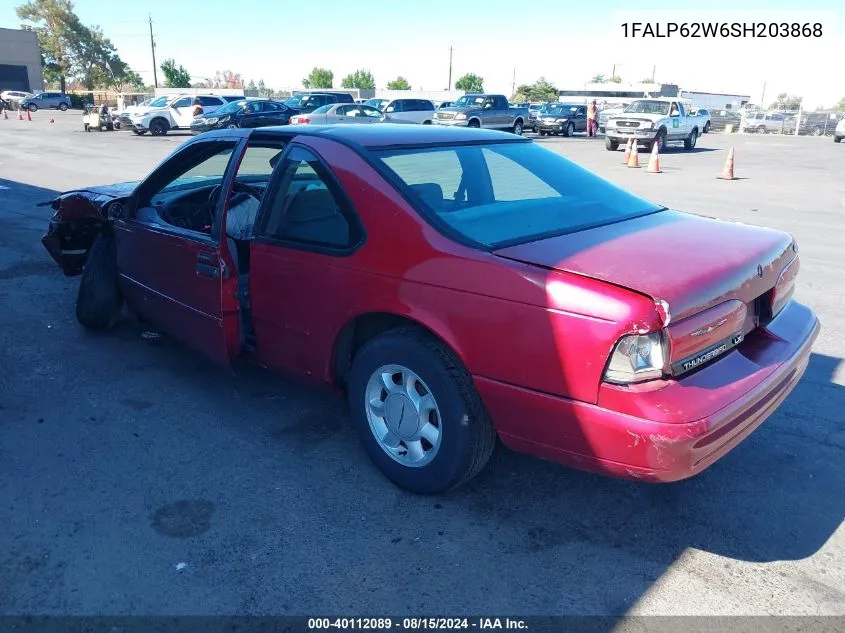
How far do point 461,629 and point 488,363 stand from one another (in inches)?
39.3

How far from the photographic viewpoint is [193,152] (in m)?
4.50

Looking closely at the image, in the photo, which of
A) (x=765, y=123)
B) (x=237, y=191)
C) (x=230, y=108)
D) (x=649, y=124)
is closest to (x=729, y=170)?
(x=649, y=124)

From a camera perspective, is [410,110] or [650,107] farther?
[410,110]

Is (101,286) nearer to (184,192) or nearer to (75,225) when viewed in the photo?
(75,225)

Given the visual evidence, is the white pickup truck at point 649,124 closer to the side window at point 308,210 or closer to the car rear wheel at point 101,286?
the car rear wheel at point 101,286

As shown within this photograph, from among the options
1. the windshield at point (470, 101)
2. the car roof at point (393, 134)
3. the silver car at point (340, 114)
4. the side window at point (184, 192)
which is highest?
the windshield at point (470, 101)

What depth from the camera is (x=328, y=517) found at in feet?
10.4

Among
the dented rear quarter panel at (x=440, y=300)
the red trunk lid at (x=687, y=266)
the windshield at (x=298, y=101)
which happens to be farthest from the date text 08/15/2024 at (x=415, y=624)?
the windshield at (x=298, y=101)

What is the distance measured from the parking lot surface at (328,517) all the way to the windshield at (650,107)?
71.7 feet

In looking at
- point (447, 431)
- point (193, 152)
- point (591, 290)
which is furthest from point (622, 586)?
point (193, 152)

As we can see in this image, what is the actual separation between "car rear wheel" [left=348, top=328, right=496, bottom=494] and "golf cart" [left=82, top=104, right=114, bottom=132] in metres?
32.9

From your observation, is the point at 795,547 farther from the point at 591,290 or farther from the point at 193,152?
the point at 193,152

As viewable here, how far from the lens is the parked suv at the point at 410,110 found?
3038 centimetres

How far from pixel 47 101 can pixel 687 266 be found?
66158mm
